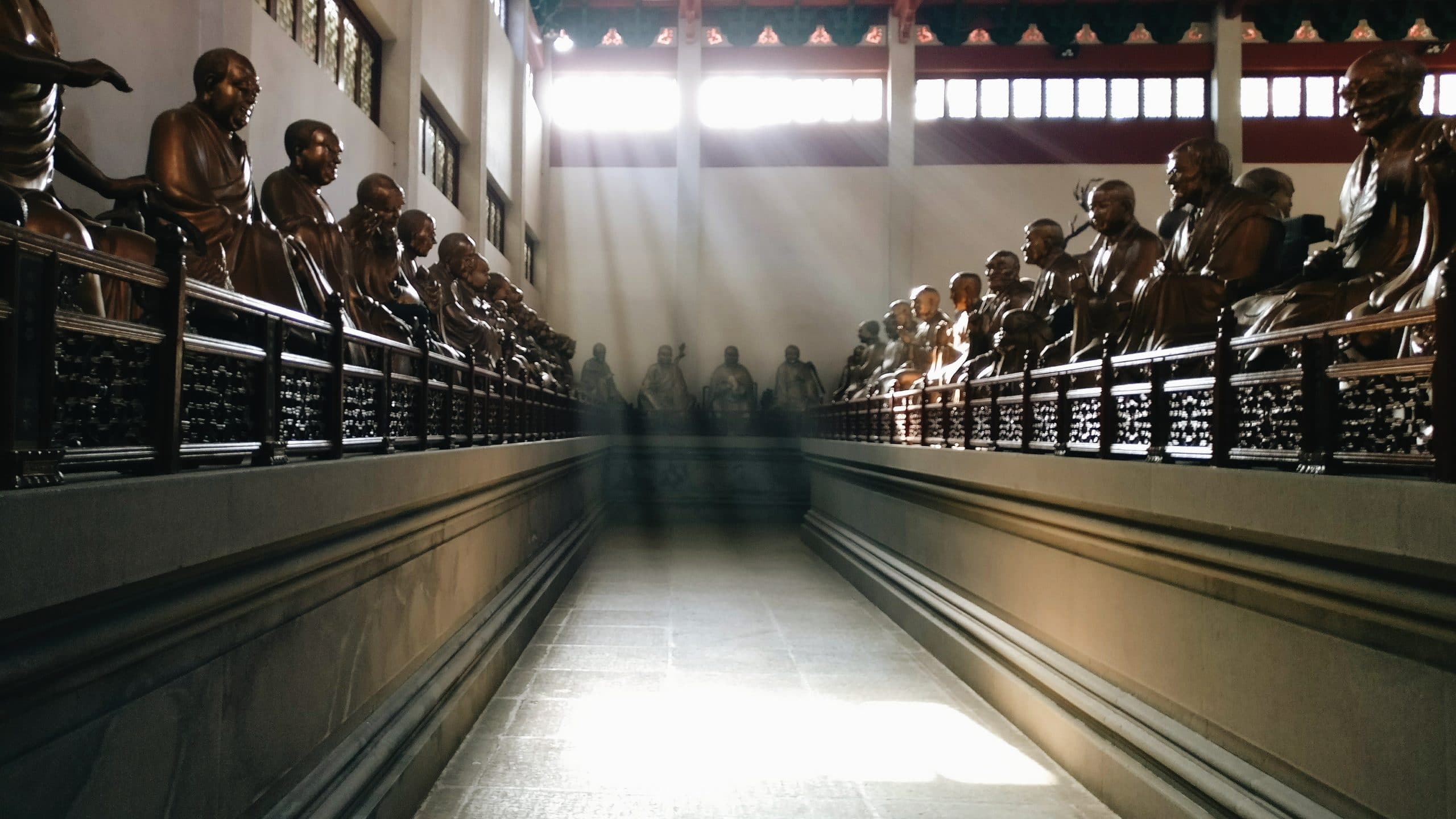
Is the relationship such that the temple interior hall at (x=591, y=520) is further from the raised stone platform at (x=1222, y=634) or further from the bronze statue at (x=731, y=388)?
the bronze statue at (x=731, y=388)

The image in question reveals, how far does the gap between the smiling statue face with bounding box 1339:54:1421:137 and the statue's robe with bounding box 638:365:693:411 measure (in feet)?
38.0

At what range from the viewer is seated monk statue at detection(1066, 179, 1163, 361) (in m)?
4.39

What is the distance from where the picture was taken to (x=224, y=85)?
128 inches

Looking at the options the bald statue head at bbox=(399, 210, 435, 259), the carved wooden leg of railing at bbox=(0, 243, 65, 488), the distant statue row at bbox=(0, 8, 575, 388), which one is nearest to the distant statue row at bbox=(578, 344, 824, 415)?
the bald statue head at bbox=(399, 210, 435, 259)

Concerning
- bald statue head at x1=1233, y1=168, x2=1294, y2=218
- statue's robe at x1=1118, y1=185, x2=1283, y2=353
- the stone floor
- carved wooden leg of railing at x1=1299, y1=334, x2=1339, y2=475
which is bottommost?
the stone floor

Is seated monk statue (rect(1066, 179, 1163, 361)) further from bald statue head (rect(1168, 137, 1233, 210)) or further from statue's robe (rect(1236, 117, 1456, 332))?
statue's robe (rect(1236, 117, 1456, 332))

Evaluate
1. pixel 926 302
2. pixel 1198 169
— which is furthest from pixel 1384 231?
pixel 926 302

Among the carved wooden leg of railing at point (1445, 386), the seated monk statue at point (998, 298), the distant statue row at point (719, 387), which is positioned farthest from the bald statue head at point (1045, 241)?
the distant statue row at point (719, 387)

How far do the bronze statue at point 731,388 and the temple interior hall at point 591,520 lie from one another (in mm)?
5365

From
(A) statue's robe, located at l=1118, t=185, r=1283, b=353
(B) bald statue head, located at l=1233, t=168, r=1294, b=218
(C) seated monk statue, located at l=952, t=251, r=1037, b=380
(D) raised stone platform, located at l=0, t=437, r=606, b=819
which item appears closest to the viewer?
(D) raised stone platform, located at l=0, t=437, r=606, b=819

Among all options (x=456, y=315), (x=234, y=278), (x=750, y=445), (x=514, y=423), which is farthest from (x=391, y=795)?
(x=750, y=445)

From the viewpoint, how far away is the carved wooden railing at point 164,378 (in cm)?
134

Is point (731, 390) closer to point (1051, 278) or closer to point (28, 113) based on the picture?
point (1051, 278)

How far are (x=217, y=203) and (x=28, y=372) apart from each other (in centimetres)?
205
